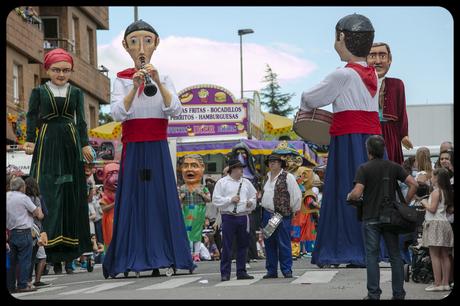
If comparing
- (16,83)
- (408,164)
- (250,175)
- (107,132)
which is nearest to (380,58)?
(408,164)

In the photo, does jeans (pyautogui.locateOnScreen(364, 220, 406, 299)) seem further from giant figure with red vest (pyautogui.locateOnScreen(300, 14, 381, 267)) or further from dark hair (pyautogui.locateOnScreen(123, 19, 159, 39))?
dark hair (pyautogui.locateOnScreen(123, 19, 159, 39))

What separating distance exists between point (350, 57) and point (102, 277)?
13.7 ft

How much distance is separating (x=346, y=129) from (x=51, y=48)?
3243 centimetres

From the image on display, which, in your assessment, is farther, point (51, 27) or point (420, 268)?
point (51, 27)

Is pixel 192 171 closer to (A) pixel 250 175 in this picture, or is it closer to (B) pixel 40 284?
(A) pixel 250 175

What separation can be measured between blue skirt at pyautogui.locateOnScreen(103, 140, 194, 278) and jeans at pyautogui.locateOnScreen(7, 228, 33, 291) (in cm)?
133

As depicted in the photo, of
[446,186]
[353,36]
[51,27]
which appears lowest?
[446,186]

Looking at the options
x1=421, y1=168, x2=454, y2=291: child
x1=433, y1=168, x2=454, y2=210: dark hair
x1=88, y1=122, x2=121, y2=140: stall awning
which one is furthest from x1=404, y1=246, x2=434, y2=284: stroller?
x1=88, y1=122, x2=121, y2=140: stall awning

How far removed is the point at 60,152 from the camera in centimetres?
1633

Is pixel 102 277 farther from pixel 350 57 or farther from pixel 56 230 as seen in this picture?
pixel 350 57

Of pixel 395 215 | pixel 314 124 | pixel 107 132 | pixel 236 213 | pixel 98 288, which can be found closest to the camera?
pixel 395 215

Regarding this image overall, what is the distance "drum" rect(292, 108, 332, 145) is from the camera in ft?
47.7

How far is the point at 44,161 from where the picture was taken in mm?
16344
